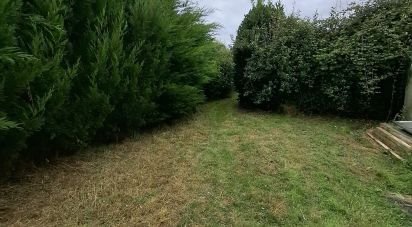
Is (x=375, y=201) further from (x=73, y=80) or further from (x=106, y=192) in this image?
(x=73, y=80)

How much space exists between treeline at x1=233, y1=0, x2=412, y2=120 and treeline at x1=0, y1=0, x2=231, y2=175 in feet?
5.61

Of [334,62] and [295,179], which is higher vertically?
[334,62]

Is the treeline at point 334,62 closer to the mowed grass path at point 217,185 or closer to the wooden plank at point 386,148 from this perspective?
the wooden plank at point 386,148

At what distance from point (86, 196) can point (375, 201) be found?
2.69 meters

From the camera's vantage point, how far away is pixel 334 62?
21.4 feet

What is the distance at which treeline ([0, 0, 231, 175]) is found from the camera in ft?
10.3

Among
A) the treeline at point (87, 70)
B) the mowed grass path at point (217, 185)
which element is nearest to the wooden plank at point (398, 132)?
the mowed grass path at point (217, 185)

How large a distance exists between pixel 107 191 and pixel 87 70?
4.87ft

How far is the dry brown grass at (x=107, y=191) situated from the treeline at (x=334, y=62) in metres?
3.20

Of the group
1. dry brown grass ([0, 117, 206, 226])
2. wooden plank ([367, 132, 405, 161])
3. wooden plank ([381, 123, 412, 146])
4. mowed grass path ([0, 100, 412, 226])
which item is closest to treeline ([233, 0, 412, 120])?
wooden plank ([381, 123, 412, 146])

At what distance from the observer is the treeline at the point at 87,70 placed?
315 cm

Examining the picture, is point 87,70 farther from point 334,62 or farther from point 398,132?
point 334,62

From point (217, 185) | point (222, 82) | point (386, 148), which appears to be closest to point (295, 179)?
point (217, 185)

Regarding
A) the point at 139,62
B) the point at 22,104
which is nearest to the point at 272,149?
the point at 139,62
